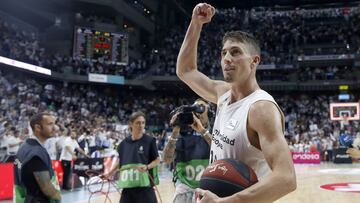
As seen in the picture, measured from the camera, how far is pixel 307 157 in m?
20.7

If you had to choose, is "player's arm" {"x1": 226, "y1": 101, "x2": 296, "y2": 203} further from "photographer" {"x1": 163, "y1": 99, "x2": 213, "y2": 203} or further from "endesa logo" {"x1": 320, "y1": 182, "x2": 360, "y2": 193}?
"endesa logo" {"x1": 320, "y1": 182, "x2": 360, "y2": 193}

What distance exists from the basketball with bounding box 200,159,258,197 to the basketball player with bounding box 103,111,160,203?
2.93 meters

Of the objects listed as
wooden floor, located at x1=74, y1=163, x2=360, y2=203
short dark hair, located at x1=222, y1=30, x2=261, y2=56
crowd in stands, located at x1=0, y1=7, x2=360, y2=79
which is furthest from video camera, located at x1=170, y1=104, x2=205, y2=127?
crowd in stands, located at x1=0, y1=7, x2=360, y2=79

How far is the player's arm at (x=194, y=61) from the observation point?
7.97 ft

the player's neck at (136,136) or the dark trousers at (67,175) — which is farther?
→ the dark trousers at (67,175)

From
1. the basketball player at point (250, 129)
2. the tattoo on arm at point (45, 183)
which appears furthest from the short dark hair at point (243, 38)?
the tattoo on arm at point (45, 183)

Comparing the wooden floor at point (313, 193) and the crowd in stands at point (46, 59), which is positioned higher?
the crowd in stands at point (46, 59)

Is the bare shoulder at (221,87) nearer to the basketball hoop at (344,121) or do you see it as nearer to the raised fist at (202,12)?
the raised fist at (202,12)

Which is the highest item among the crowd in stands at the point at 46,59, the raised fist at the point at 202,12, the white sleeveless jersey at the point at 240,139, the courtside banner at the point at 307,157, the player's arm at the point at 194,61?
the crowd in stands at the point at 46,59

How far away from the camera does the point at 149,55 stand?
31672 mm

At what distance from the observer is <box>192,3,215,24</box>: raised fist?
242 cm

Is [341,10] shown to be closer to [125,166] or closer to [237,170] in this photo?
[125,166]

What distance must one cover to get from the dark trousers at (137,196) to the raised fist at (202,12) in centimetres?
264

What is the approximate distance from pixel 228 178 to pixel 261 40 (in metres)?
32.7
